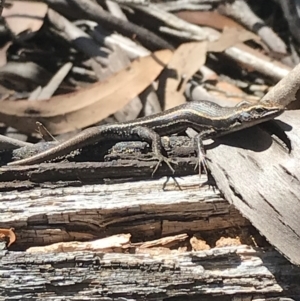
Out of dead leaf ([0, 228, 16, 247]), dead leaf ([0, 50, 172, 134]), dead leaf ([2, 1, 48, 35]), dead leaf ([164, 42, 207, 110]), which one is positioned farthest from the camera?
dead leaf ([2, 1, 48, 35])

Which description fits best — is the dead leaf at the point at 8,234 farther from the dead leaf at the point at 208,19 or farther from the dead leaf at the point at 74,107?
the dead leaf at the point at 208,19

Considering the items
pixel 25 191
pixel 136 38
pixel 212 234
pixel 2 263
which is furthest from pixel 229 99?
pixel 2 263

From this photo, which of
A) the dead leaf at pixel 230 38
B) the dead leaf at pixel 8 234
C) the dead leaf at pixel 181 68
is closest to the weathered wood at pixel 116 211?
the dead leaf at pixel 8 234

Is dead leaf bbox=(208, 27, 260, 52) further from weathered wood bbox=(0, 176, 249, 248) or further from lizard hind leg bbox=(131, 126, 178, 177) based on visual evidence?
weathered wood bbox=(0, 176, 249, 248)

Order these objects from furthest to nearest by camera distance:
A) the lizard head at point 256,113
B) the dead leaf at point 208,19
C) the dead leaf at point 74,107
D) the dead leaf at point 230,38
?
the dead leaf at point 208,19 → the dead leaf at point 230,38 → the dead leaf at point 74,107 → the lizard head at point 256,113

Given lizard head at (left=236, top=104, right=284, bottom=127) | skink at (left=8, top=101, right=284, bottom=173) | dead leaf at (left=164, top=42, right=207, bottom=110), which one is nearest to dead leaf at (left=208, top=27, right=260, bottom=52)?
dead leaf at (left=164, top=42, right=207, bottom=110)

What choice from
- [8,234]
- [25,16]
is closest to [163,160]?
[8,234]
